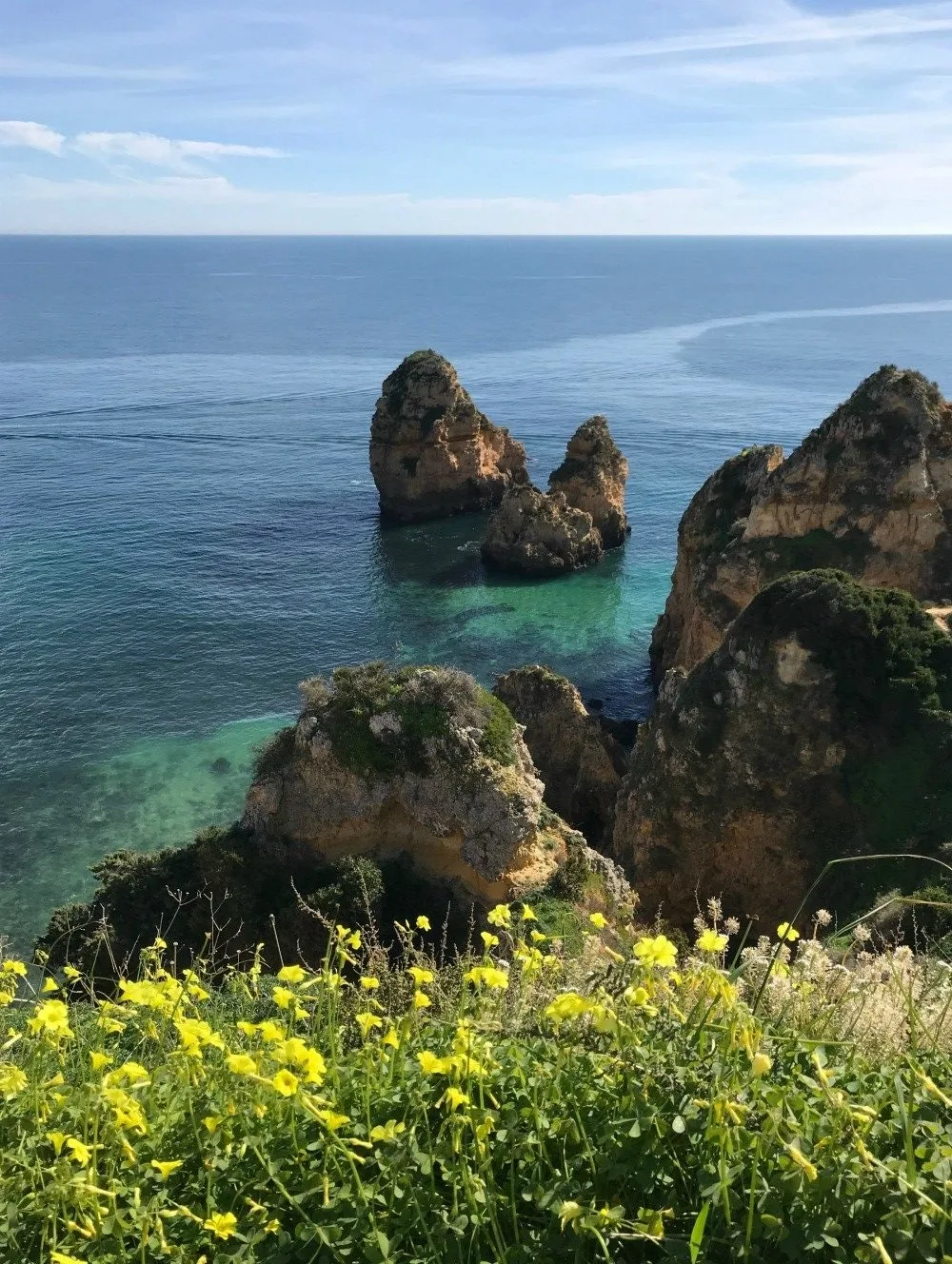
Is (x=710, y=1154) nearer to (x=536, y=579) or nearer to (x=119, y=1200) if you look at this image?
(x=119, y=1200)

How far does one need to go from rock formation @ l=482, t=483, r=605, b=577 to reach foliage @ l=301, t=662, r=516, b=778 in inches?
1571

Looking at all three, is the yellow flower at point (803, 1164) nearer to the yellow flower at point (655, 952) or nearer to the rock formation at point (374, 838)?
the yellow flower at point (655, 952)

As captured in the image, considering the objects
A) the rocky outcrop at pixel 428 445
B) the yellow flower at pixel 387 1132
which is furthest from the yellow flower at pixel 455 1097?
the rocky outcrop at pixel 428 445

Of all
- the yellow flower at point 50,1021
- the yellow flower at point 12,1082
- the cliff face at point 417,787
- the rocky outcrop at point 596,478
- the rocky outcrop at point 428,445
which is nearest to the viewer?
the yellow flower at point 12,1082

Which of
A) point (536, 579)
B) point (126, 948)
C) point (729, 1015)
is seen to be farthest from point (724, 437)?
point (729, 1015)

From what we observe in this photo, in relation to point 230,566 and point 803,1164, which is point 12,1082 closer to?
point 803,1164

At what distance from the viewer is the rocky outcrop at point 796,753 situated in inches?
930

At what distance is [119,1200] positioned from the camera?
4.76 metres

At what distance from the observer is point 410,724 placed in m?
22.1

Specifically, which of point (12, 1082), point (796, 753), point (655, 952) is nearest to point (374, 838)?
point (796, 753)

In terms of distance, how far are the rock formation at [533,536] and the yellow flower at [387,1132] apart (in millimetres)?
57522

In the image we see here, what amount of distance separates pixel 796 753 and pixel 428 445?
51773 mm

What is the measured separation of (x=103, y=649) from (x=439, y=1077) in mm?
48763

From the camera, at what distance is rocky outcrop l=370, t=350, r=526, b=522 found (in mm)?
70562
